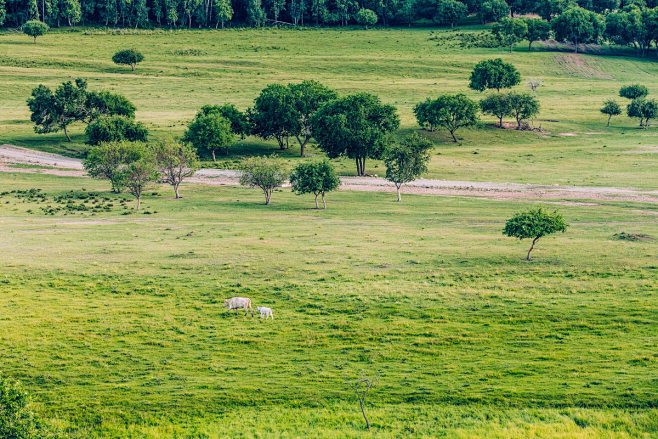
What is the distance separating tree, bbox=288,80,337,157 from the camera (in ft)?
382

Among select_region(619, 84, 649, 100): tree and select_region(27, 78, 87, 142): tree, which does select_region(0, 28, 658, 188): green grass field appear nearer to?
select_region(27, 78, 87, 142): tree

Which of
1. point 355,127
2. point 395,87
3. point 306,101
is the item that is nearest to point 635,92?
point 395,87

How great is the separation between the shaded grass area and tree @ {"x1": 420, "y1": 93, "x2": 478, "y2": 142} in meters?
58.9

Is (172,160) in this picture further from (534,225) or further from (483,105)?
(483,105)

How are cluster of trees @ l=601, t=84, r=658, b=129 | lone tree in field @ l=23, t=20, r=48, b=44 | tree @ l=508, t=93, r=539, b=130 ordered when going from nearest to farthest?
tree @ l=508, t=93, r=539, b=130 → cluster of trees @ l=601, t=84, r=658, b=129 → lone tree in field @ l=23, t=20, r=48, b=44

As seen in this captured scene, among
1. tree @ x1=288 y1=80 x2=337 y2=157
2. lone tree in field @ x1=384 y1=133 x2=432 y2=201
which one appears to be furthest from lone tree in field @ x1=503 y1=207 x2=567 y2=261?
tree @ x1=288 y1=80 x2=337 y2=157

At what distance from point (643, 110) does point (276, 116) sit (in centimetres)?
7672

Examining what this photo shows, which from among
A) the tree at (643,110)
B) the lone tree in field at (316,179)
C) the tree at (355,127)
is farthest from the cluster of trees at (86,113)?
the tree at (643,110)

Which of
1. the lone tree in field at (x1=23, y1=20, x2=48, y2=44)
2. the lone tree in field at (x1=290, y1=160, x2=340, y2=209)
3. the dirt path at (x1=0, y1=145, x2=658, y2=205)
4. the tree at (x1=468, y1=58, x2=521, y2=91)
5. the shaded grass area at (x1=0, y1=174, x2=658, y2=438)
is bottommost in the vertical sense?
the dirt path at (x1=0, y1=145, x2=658, y2=205)

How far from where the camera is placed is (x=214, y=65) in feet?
587

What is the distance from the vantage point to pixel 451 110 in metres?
123

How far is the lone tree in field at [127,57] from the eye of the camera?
171m

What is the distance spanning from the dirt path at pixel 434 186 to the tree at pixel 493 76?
194 feet

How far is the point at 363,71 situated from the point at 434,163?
2953 inches
